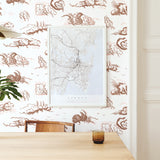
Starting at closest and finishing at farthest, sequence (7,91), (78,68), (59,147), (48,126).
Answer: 1. (59,147)
2. (7,91)
3. (48,126)
4. (78,68)

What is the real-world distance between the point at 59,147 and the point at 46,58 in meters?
1.02

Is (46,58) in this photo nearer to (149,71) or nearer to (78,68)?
(78,68)

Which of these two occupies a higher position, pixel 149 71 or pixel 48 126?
pixel 149 71

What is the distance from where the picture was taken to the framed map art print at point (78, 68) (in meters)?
2.29

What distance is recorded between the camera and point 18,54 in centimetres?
230

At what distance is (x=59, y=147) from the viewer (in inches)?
62.1

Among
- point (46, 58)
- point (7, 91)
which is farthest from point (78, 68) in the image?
point (7, 91)

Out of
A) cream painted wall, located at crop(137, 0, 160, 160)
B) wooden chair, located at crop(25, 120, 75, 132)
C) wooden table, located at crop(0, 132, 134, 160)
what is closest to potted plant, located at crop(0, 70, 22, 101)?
wooden table, located at crop(0, 132, 134, 160)

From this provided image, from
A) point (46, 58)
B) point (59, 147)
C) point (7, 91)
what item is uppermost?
point (46, 58)

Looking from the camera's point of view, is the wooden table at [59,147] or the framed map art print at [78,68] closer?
the wooden table at [59,147]

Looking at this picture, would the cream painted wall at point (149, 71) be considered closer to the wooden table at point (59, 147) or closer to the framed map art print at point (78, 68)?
the framed map art print at point (78, 68)

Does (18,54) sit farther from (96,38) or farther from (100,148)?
(100,148)

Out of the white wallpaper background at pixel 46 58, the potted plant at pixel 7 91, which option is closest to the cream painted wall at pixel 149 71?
the white wallpaper background at pixel 46 58

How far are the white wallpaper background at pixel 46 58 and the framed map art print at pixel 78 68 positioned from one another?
2.5 inches
